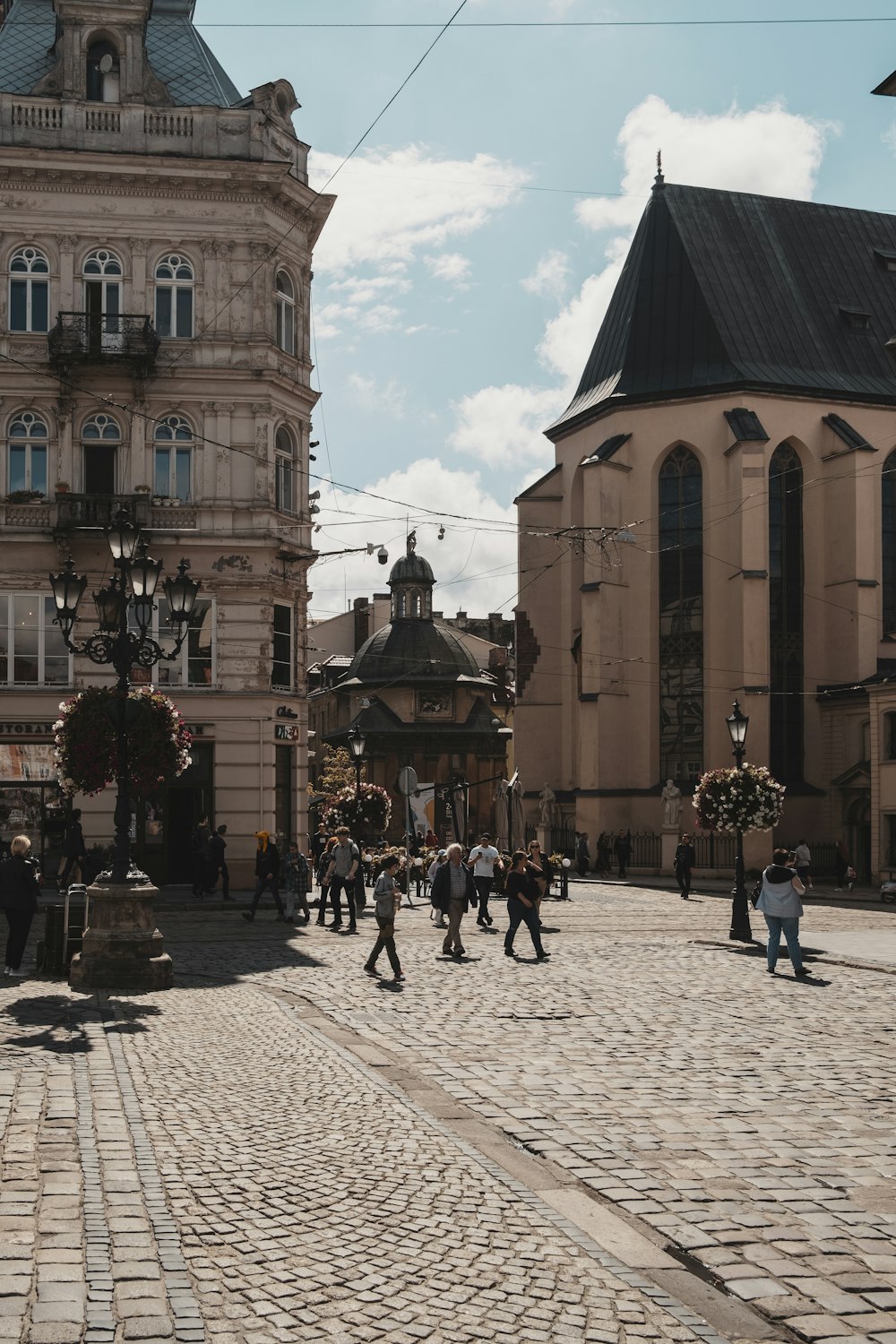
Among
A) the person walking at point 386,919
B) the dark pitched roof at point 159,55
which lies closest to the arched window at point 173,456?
the dark pitched roof at point 159,55

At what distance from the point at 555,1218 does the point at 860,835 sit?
148 ft

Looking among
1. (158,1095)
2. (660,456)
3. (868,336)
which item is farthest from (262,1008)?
(868,336)

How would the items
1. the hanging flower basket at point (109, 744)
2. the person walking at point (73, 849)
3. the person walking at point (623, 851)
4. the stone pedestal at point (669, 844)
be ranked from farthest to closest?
the stone pedestal at point (669, 844)
the person walking at point (623, 851)
the person walking at point (73, 849)
the hanging flower basket at point (109, 744)

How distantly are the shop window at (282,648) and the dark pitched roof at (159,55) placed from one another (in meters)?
11.7

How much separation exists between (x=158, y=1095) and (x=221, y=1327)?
4751 mm

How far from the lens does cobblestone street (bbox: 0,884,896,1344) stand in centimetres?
602

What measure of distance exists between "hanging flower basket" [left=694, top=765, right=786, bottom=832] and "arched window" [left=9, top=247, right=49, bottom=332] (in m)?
18.3

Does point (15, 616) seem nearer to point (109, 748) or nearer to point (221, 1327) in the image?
point (109, 748)

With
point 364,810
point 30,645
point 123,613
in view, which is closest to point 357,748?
point 364,810

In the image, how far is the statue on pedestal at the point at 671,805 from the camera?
164ft

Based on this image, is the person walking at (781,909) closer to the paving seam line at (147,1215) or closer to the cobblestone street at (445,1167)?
the cobblestone street at (445,1167)

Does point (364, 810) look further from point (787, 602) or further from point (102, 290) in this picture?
point (787, 602)

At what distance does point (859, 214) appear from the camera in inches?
2473

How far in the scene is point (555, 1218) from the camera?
7.41 metres
